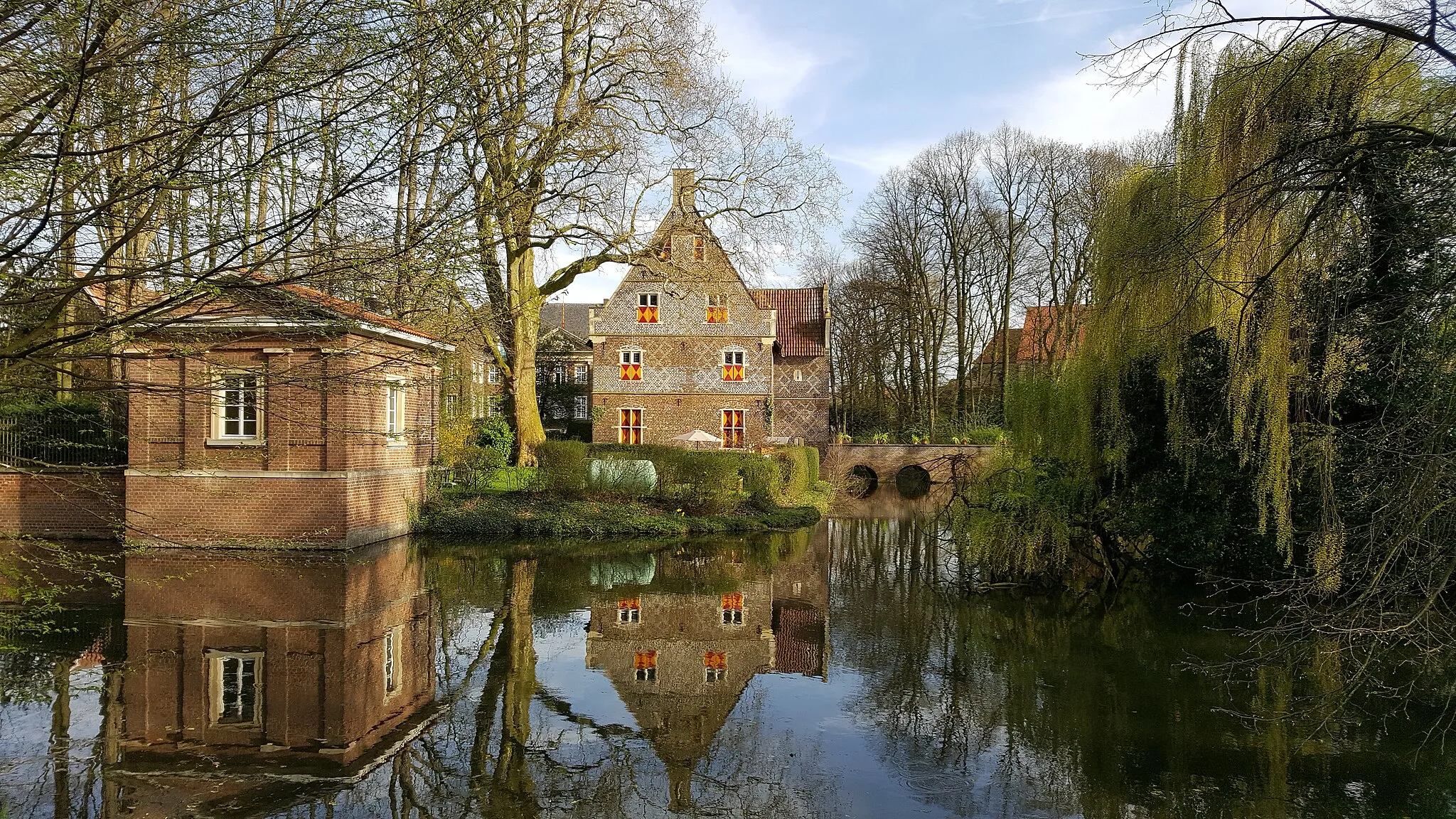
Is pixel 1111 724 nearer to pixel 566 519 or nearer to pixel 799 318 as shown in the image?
pixel 566 519

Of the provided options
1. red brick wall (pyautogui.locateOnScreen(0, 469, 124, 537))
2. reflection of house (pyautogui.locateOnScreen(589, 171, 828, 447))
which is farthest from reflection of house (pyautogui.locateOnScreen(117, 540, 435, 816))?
reflection of house (pyautogui.locateOnScreen(589, 171, 828, 447))

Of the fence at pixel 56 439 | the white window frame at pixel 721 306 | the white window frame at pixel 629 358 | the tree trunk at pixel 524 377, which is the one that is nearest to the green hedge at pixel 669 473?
the tree trunk at pixel 524 377

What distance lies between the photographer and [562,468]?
17844mm

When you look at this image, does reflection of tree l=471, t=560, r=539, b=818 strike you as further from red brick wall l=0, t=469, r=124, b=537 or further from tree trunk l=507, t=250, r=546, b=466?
tree trunk l=507, t=250, r=546, b=466

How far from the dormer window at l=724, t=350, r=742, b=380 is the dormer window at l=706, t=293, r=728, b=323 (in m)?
1.07

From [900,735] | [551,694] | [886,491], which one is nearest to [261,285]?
[551,694]

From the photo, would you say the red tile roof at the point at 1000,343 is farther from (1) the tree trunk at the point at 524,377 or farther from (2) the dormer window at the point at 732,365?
(1) the tree trunk at the point at 524,377

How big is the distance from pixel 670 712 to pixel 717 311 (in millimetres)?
24576

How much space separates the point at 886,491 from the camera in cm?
3111

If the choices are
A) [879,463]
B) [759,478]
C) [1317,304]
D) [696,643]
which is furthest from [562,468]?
[879,463]

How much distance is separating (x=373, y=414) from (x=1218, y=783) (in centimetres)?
1194

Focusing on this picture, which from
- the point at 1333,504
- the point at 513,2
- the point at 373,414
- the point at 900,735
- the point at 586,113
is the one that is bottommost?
the point at 900,735

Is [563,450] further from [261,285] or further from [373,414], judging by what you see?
[261,285]

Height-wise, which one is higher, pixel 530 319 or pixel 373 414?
pixel 530 319
